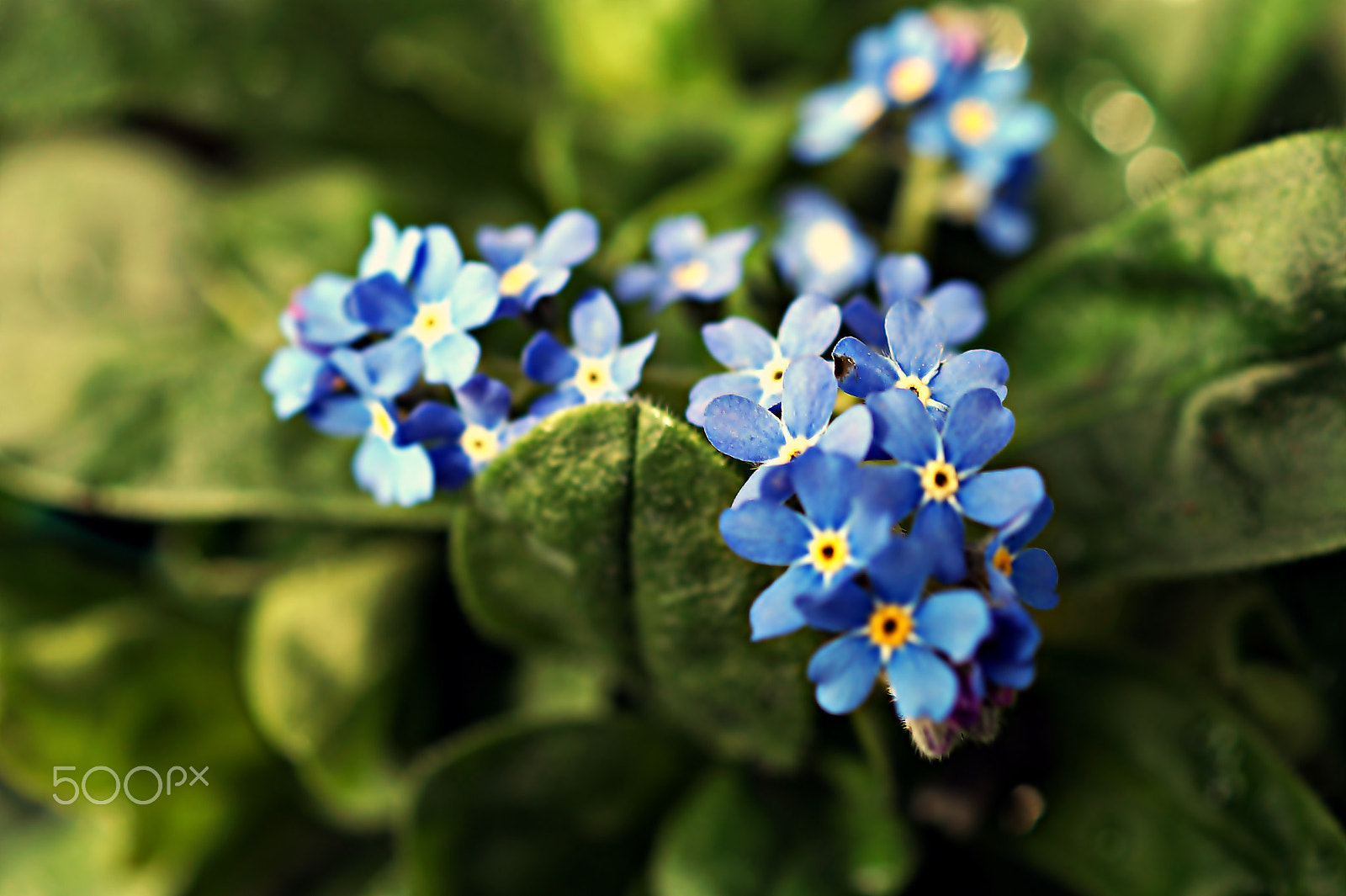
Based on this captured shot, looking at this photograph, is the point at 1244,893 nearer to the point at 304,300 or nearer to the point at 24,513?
the point at 304,300

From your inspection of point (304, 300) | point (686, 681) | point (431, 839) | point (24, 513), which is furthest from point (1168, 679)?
point (24, 513)

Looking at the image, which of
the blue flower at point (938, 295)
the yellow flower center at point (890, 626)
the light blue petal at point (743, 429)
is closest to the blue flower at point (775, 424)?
the light blue petal at point (743, 429)

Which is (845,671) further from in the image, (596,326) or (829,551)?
(596,326)

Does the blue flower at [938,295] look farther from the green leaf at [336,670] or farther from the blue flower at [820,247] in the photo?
the green leaf at [336,670]

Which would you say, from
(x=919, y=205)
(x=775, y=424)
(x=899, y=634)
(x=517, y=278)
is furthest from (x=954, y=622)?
(x=919, y=205)

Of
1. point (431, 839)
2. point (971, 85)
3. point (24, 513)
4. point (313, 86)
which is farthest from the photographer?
point (313, 86)

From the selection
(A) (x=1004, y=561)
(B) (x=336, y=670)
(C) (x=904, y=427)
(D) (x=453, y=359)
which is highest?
(D) (x=453, y=359)

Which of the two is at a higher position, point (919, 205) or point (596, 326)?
point (919, 205)
